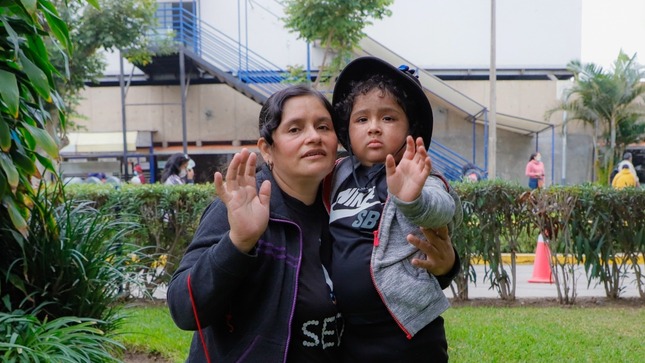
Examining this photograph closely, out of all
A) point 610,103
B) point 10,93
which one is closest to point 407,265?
point 10,93

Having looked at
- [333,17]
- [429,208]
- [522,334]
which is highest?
[333,17]

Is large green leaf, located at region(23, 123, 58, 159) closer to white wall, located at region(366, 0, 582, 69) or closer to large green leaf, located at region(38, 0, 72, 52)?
large green leaf, located at region(38, 0, 72, 52)

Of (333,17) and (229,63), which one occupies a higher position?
(333,17)

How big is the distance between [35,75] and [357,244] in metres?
2.15

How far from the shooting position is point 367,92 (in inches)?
93.0

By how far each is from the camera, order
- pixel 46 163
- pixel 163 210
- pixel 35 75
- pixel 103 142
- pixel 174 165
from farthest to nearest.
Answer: pixel 103 142
pixel 174 165
pixel 163 210
pixel 46 163
pixel 35 75

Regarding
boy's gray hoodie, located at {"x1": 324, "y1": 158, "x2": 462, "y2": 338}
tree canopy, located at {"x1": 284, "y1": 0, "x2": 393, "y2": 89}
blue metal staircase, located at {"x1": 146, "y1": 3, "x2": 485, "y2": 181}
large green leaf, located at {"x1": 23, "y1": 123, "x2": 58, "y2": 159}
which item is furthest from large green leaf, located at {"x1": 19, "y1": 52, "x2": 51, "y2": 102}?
blue metal staircase, located at {"x1": 146, "y1": 3, "x2": 485, "y2": 181}

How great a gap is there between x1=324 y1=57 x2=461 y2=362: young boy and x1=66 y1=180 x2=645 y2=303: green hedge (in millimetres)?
5081

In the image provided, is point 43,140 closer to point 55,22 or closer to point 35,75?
point 35,75

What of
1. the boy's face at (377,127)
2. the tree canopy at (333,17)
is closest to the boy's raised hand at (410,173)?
the boy's face at (377,127)

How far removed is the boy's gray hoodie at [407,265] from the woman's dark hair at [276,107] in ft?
1.35

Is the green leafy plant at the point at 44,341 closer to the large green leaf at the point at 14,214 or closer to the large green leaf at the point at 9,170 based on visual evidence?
the large green leaf at the point at 14,214

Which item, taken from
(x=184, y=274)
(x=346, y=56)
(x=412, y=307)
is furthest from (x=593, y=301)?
(x=346, y=56)

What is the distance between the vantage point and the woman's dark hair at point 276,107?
6.98 feet
